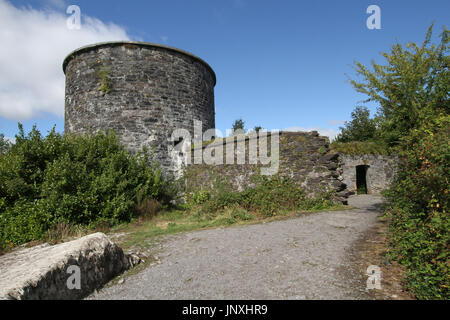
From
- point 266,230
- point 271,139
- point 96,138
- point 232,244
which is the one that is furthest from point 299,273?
point 96,138

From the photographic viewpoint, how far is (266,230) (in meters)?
5.96

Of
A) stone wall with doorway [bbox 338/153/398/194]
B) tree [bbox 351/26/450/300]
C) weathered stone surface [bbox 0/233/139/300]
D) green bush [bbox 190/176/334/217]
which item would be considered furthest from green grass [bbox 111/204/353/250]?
stone wall with doorway [bbox 338/153/398/194]

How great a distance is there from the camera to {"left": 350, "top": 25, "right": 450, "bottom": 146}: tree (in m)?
6.36

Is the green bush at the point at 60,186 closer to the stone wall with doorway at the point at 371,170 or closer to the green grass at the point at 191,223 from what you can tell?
the green grass at the point at 191,223

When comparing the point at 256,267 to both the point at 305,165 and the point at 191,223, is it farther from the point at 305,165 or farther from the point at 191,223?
the point at 305,165

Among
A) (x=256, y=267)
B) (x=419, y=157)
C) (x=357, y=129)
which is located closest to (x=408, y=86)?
(x=419, y=157)

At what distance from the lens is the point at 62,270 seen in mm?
2977

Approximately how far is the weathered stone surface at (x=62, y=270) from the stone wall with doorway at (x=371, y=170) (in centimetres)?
1649

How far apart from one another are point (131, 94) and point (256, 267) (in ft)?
32.8

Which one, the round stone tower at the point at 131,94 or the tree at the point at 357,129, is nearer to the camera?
the round stone tower at the point at 131,94

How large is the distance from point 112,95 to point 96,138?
3086 millimetres

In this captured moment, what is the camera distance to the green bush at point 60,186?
6859 millimetres

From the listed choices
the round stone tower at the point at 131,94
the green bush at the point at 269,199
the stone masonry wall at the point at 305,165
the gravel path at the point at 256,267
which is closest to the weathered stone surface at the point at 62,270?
the gravel path at the point at 256,267
